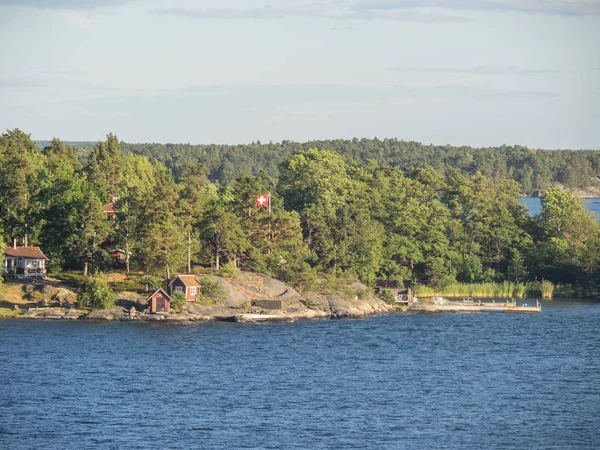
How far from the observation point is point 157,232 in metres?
109

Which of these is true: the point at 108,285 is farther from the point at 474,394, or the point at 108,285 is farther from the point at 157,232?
the point at 474,394

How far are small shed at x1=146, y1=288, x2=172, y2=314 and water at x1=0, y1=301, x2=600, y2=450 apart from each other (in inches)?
164

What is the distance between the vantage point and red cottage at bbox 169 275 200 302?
10488cm

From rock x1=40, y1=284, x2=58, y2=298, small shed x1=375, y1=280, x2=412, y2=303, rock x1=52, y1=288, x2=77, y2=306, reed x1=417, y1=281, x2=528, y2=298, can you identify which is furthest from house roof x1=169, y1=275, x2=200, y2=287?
reed x1=417, y1=281, x2=528, y2=298

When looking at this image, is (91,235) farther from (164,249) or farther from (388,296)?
(388,296)

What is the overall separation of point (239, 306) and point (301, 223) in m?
25.1

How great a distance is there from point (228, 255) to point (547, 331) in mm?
35523

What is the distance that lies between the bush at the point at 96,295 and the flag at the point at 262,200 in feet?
79.9

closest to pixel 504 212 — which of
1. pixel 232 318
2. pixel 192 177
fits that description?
pixel 192 177

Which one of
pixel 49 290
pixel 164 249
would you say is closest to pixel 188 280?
pixel 164 249

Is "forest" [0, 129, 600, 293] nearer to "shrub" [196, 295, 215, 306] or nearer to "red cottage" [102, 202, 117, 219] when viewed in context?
"red cottage" [102, 202, 117, 219]

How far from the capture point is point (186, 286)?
105m

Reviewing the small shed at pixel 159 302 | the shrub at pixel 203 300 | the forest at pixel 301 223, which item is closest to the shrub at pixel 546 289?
the forest at pixel 301 223

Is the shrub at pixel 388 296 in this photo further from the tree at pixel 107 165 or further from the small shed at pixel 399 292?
the tree at pixel 107 165
